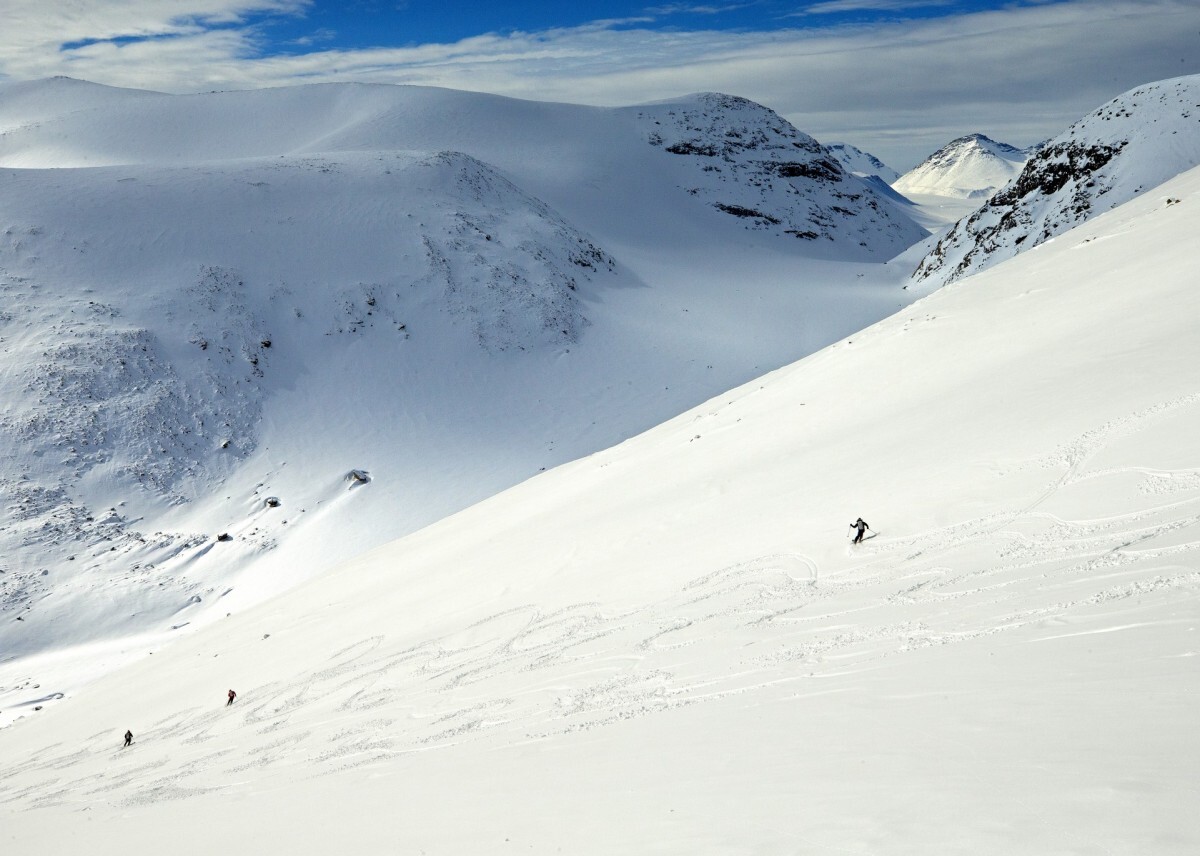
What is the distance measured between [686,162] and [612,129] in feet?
26.3

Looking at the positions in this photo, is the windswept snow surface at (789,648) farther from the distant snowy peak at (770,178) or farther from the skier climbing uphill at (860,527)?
the distant snowy peak at (770,178)

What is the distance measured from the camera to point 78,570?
90.9 ft

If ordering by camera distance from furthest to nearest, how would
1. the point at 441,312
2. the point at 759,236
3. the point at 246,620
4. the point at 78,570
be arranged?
the point at 759,236 < the point at 441,312 < the point at 78,570 < the point at 246,620

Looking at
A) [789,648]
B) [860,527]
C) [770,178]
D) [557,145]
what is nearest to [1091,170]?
[770,178]

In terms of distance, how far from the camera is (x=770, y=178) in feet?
261

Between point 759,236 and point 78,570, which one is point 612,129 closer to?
point 759,236

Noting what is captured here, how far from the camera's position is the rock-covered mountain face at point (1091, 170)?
143ft

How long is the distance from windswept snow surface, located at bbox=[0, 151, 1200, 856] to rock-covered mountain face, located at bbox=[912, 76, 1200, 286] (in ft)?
79.6

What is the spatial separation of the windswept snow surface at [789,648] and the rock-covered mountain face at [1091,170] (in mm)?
24265

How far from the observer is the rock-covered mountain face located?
4353 cm

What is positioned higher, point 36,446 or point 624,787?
point 624,787

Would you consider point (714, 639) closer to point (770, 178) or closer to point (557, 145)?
point (557, 145)

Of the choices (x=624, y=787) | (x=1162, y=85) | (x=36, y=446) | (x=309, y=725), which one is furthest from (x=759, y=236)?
(x=624, y=787)

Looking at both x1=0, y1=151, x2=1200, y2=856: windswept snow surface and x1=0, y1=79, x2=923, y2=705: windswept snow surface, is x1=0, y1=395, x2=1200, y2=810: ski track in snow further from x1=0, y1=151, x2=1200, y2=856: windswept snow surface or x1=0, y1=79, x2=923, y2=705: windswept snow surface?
x1=0, y1=79, x2=923, y2=705: windswept snow surface
